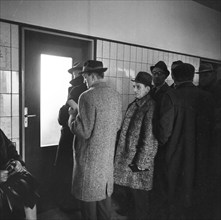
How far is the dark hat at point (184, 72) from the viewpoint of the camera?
1.58 meters

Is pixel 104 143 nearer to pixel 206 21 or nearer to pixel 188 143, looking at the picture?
pixel 188 143

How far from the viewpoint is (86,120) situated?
141 centimetres

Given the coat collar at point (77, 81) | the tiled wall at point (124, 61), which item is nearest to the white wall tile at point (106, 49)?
the tiled wall at point (124, 61)

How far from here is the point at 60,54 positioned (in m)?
2.27

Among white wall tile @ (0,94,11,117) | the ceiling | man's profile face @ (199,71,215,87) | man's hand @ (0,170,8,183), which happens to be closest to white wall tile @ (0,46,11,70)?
white wall tile @ (0,94,11,117)

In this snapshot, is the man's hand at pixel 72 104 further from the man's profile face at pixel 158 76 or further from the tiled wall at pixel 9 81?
the man's profile face at pixel 158 76

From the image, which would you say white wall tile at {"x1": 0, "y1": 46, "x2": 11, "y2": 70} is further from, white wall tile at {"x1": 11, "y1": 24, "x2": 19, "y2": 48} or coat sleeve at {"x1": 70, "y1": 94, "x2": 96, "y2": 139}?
coat sleeve at {"x1": 70, "y1": 94, "x2": 96, "y2": 139}

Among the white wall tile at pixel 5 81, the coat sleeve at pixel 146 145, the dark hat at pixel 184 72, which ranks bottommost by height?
the coat sleeve at pixel 146 145

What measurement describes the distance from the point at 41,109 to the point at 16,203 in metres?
1.00

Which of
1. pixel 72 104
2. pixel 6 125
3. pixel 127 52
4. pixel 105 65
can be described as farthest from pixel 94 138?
pixel 127 52

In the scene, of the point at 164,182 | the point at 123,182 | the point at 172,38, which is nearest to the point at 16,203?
the point at 123,182

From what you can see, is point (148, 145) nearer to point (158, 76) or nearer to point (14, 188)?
point (158, 76)

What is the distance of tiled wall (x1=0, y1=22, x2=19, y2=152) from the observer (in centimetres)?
183

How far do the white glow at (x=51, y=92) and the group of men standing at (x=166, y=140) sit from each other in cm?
63
